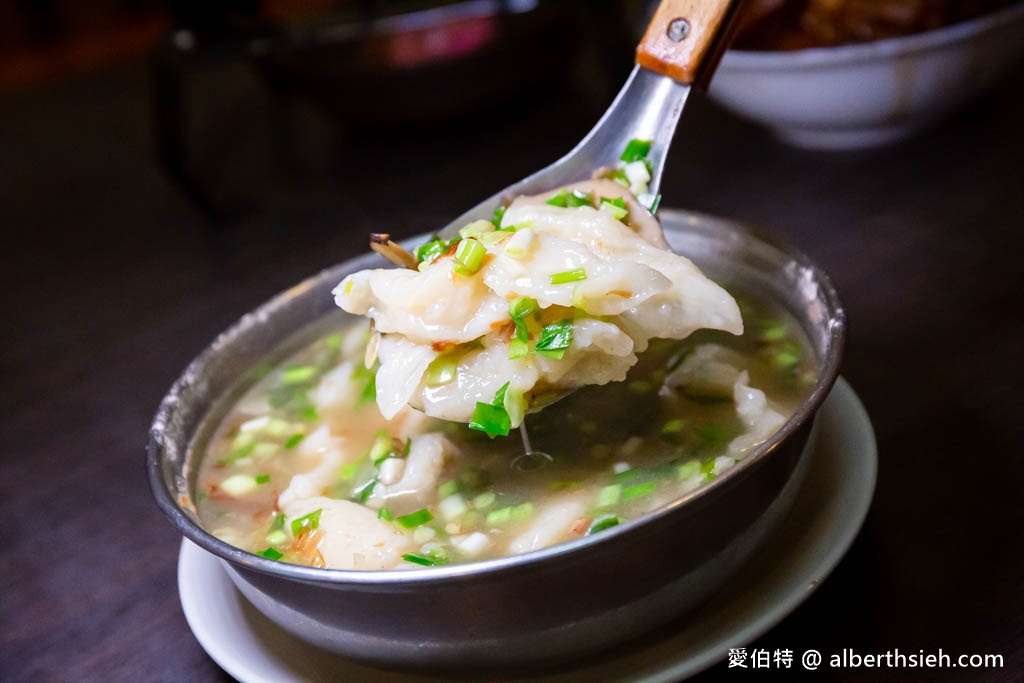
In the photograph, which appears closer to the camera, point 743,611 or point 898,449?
point 743,611

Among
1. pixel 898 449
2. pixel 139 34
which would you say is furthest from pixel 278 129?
pixel 139 34

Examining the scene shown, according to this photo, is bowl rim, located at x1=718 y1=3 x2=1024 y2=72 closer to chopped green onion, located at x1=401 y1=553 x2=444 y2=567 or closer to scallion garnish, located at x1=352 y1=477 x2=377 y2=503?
scallion garnish, located at x1=352 y1=477 x2=377 y2=503

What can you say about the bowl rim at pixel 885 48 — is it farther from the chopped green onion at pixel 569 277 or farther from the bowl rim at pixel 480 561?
the chopped green onion at pixel 569 277

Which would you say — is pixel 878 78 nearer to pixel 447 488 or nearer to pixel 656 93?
pixel 656 93

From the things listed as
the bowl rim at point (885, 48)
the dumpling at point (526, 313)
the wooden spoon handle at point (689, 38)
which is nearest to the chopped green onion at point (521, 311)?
the dumpling at point (526, 313)

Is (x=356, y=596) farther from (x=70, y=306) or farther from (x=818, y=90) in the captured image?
(x=70, y=306)

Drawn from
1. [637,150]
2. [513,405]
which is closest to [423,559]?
[513,405]

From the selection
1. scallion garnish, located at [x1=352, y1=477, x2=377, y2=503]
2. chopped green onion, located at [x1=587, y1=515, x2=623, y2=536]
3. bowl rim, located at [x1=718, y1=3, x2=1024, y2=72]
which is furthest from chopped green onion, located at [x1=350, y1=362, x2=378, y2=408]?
bowl rim, located at [x1=718, y1=3, x2=1024, y2=72]
